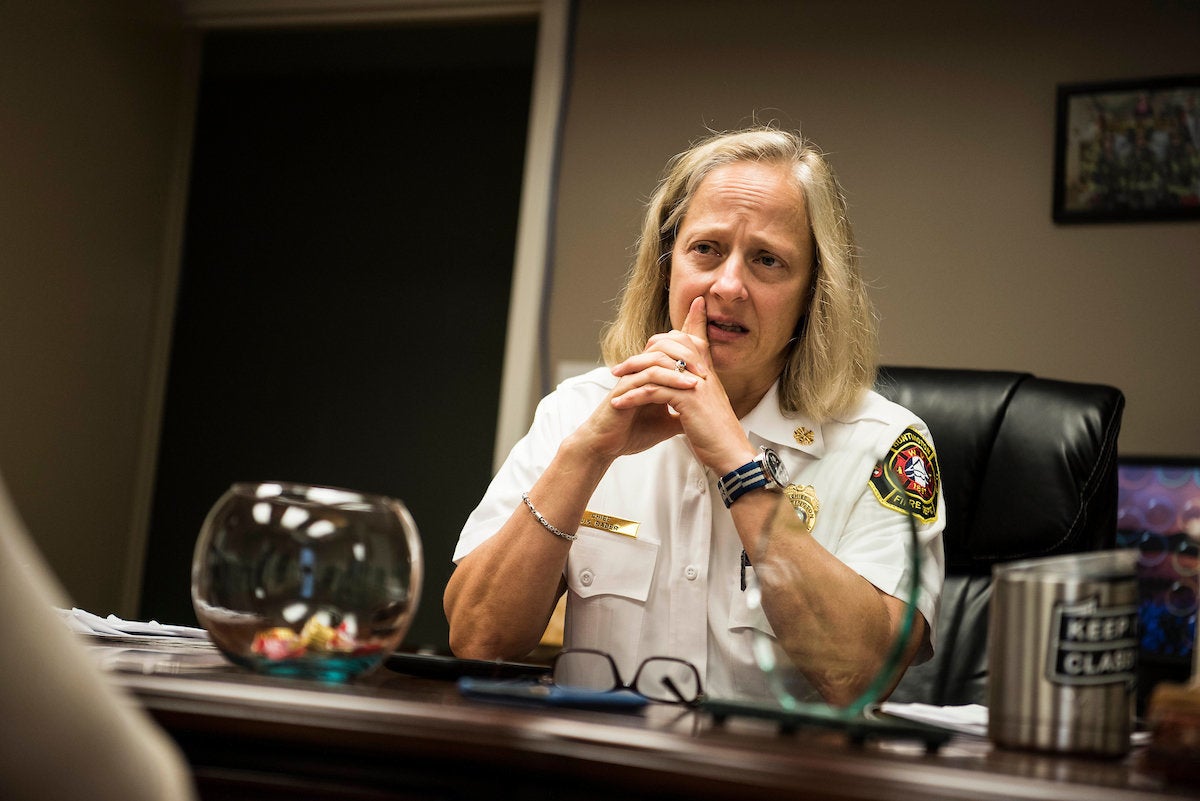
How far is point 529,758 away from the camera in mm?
633

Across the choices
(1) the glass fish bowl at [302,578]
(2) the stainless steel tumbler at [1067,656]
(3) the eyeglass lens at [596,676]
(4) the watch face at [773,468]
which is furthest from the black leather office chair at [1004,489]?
(1) the glass fish bowl at [302,578]

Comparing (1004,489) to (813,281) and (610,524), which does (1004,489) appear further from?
(610,524)

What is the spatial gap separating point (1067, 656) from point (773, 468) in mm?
564

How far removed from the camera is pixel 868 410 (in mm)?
1561

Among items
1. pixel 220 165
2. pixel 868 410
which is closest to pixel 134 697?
pixel 868 410

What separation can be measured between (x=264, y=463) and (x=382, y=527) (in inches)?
143

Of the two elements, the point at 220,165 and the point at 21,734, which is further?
the point at 220,165

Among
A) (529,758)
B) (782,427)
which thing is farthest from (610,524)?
(529,758)

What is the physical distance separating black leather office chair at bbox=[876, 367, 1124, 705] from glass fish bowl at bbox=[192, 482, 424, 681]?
1014 mm

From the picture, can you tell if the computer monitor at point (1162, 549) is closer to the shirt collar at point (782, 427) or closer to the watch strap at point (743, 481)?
the shirt collar at point (782, 427)

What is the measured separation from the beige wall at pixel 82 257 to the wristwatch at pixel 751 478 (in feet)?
9.17

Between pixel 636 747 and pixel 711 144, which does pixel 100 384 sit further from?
pixel 636 747

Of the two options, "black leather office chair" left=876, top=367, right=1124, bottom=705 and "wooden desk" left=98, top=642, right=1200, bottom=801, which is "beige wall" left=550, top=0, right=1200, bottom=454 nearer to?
"black leather office chair" left=876, top=367, right=1124, bottom=705

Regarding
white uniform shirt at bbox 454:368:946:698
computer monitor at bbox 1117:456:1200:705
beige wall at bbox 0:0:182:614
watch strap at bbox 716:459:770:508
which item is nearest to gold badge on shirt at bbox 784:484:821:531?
white uniform shirt at bbox 454:368:946:698
